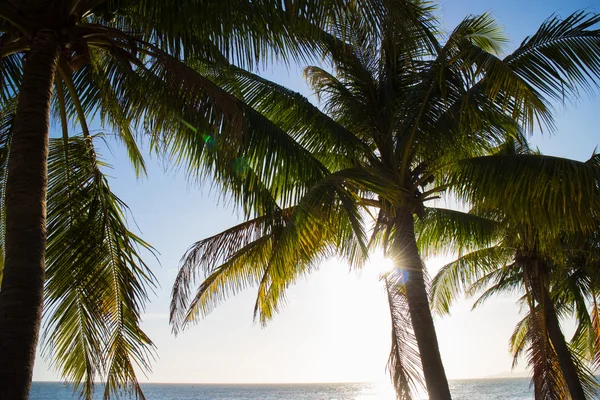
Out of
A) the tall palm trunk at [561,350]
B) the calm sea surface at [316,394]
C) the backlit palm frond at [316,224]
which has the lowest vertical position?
the calm sea surface at [316,394]

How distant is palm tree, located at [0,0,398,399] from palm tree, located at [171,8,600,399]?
0.73 m

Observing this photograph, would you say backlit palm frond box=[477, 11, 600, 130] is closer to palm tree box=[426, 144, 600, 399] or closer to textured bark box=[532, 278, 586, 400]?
palm tree box=[426, 144, 600, 399]

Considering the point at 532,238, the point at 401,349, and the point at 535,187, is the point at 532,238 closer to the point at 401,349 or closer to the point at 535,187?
the point at 401,349

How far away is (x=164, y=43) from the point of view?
5.67 m

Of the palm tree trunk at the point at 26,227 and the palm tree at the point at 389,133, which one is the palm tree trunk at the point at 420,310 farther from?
the palm tree trunk at the point at 26,227

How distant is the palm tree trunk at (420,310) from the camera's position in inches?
272

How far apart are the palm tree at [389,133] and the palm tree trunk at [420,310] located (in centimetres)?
→ 1

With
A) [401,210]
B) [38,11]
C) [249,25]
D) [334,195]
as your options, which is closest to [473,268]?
[401,210]

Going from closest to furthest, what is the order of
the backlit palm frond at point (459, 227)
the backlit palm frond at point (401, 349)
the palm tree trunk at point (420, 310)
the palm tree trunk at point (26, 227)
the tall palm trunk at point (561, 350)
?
the palm tree trunk at point (26, 227) → the palm tree trunk at point (420, 310) → the backlit palm frond at point (401, 349) → the backlit palm frond at point (459, 227) → the tall palm trunk at point (561, 350)

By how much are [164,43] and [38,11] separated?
132 centimetres

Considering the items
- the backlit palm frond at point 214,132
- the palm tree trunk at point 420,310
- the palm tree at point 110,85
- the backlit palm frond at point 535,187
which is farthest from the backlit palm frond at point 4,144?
the backlit palm frond at point 535,187

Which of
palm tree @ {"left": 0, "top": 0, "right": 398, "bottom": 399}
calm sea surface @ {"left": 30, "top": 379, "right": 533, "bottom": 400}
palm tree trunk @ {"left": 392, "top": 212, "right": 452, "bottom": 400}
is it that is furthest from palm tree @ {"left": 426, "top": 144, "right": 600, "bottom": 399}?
calm sea surface @ {"left": 30, "top": 379, "right": 533, "bottom": 400}

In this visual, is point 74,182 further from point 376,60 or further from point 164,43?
point 376,60

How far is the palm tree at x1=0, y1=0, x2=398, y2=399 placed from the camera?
12.3 ft
